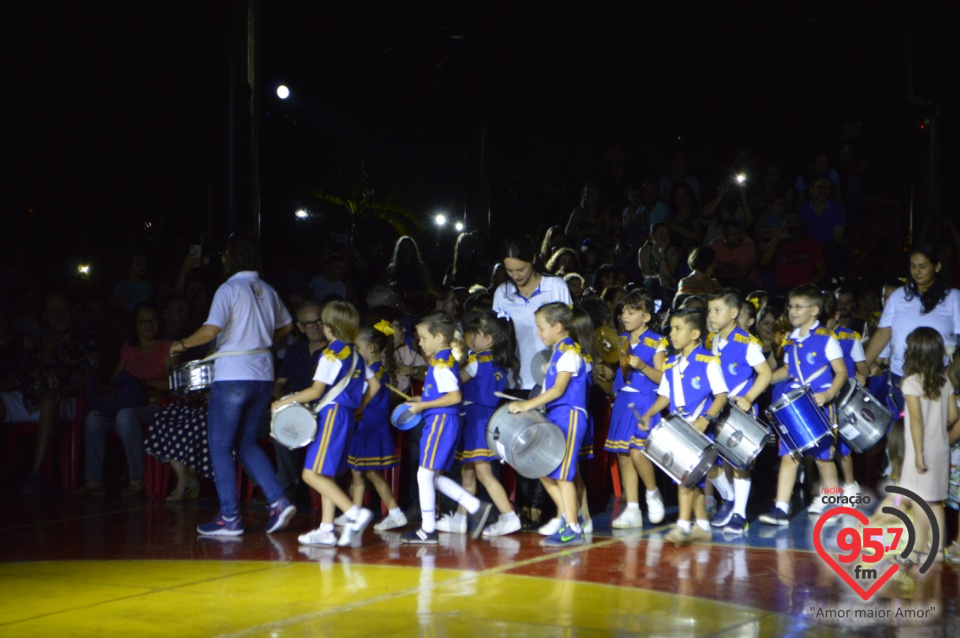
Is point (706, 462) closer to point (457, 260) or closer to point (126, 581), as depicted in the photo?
point (126, 581)

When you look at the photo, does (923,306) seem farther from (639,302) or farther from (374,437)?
(374,437)

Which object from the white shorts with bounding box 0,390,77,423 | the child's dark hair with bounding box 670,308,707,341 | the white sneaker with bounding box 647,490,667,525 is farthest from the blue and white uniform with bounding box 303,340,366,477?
the white shorts with bounding box 0,390,77,423

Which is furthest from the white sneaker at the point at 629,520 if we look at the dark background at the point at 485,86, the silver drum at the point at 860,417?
the dark background at the point at 485,86

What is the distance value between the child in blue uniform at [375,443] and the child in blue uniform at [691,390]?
1841 millimetres

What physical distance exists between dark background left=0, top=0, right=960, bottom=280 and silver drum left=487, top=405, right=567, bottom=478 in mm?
7136

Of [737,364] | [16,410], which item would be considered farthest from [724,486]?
[16,410]

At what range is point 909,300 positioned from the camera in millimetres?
8609

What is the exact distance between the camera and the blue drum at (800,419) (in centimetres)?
799

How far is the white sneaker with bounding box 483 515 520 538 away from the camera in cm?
812

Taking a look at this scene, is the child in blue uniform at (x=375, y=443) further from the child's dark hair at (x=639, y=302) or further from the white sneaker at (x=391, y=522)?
the child's dark hair at (x=639, y=302)

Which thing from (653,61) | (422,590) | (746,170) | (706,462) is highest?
(653,61)

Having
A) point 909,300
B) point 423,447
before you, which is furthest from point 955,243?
point 423,447

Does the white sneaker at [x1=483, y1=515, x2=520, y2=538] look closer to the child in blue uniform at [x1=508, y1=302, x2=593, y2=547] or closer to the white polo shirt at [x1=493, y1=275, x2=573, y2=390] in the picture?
the child in blue uniform at [x1=508, y1=302, x2=593, y2=547]

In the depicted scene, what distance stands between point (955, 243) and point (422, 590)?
8768mm
